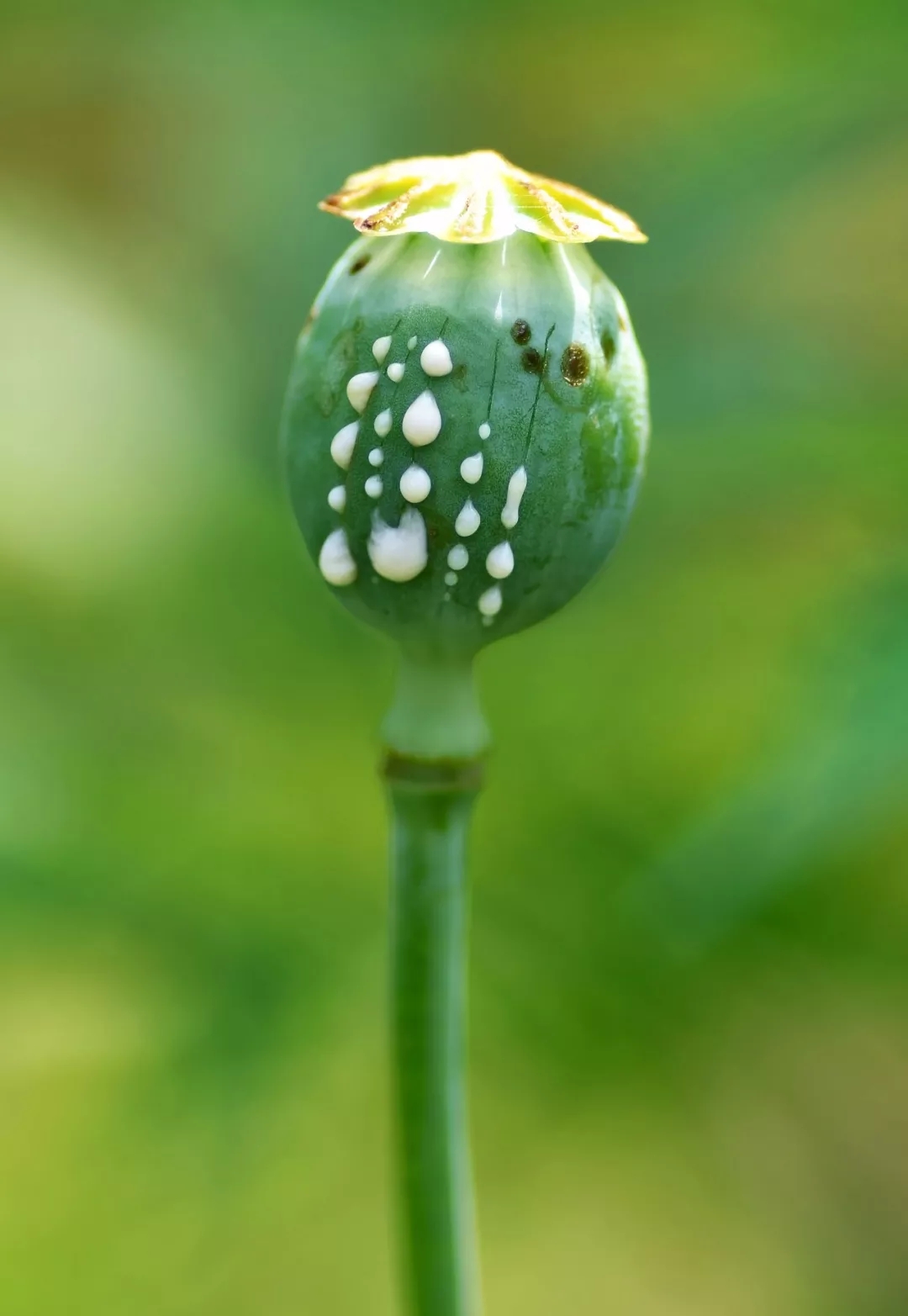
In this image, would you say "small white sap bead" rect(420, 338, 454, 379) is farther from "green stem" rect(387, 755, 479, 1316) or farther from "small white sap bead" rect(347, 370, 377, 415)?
"green stem" rect(387, 755, 479, 1316)

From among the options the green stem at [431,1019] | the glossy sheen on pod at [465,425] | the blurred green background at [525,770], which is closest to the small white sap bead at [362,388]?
the glossy sheen on pod at [465,425]

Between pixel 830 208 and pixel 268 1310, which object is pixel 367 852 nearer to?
pixel 268 1310

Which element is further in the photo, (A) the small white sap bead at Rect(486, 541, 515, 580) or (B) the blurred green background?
(B) the blurred green background

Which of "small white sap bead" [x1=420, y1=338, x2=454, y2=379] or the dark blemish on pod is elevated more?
the dark blemish on pod

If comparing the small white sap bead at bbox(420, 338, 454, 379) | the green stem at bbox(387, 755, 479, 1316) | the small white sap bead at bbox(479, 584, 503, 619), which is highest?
the small white sap bead at bbox(420, 338, 454, 379)

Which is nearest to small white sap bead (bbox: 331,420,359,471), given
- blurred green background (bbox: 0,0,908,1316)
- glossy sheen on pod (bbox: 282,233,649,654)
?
glossy sheen on pod (bbox: 282,233,649,654)

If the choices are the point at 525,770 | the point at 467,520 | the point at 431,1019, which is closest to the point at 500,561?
the point at 467,520
